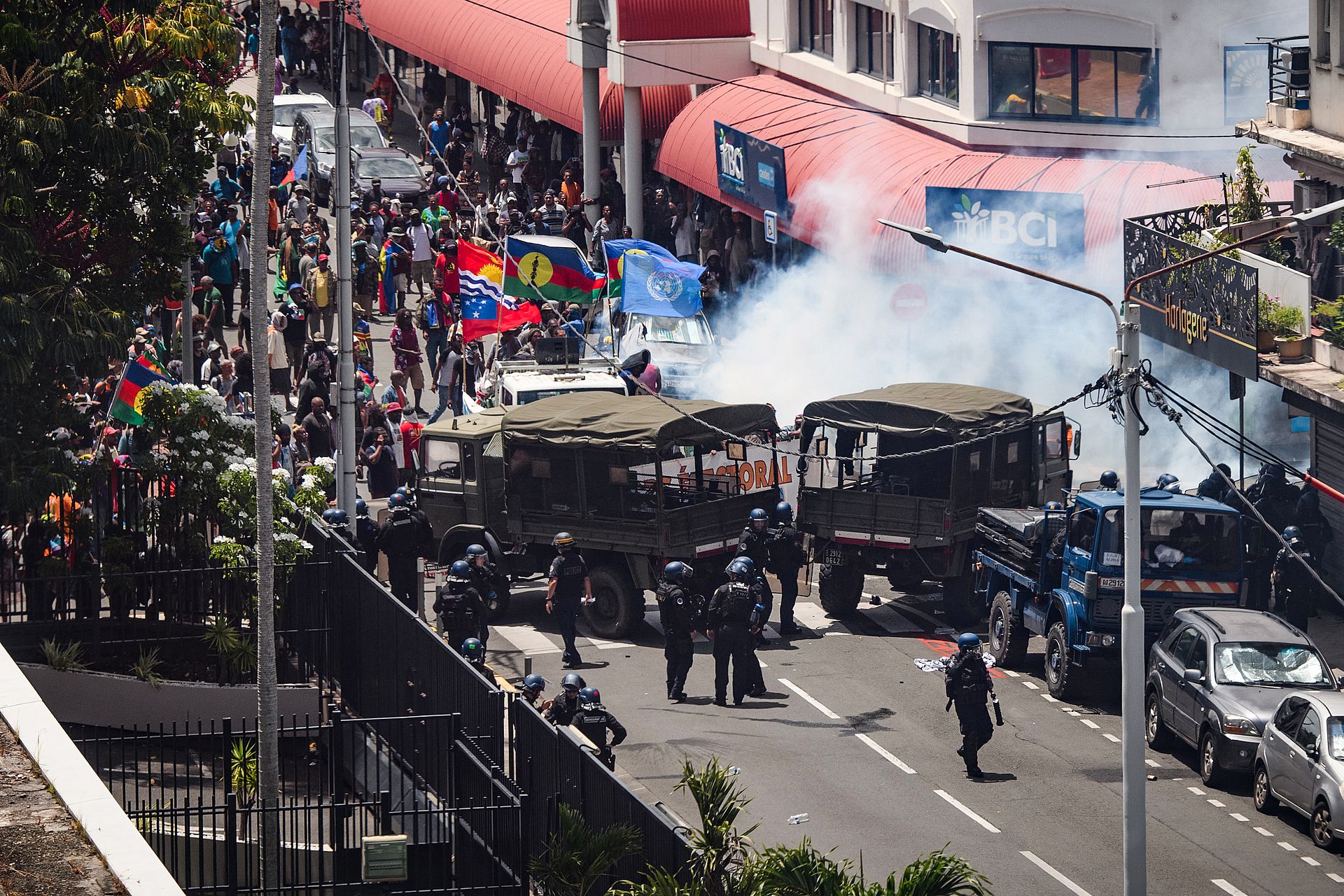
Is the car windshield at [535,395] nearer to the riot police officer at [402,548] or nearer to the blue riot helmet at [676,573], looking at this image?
the riot police officer at [402,548]

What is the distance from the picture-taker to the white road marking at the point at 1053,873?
1666 cm

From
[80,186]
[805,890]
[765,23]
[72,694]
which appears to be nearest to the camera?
[805,890]

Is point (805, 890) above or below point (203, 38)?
below

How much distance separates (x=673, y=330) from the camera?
31453 mm

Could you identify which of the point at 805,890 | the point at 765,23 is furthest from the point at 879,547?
the point at 765,23

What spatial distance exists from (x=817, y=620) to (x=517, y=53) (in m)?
25.2

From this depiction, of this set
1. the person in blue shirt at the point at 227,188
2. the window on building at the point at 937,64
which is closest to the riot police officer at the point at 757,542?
the window on building at the point at 937,64

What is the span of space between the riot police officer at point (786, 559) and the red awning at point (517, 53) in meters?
20.8

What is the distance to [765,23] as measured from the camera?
41250 mm

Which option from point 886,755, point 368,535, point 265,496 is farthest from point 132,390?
point 886,755

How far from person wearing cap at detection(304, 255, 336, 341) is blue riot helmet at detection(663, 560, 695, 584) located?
13213 millimetres

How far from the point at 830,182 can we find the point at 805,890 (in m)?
24.0

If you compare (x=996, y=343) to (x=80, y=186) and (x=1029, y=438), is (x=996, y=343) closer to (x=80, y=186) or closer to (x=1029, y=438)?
(x=1029, y=438)

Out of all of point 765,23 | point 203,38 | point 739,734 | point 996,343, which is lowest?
point 739,734
